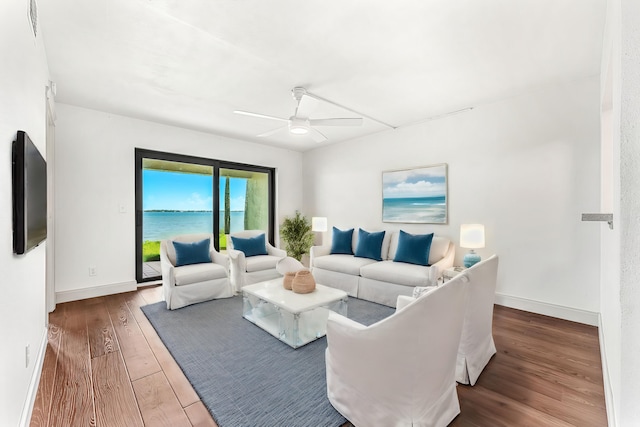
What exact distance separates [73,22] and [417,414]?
3.37 m

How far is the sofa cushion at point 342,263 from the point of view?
3.92m

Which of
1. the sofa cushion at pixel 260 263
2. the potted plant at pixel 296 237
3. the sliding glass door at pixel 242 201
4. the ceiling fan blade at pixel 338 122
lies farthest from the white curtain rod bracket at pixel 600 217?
the sliding glass door at pixel 242 201

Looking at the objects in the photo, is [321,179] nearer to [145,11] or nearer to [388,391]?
[145,11]

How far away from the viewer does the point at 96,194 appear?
389 centimetres

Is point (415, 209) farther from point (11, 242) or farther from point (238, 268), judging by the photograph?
point (11, 242)

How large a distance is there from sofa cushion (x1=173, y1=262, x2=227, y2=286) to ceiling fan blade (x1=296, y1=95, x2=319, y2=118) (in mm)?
2269

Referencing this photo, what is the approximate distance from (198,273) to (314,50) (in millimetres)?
2854

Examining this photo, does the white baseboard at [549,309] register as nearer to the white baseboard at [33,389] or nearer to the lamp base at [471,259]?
the lamp base at [471,259]

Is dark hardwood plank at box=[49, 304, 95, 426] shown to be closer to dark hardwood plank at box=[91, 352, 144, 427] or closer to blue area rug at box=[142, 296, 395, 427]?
dark hardwood plank at box=[91, 352, 144, 427]

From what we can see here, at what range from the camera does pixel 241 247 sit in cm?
440

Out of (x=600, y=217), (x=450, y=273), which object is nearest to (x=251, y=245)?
(x=450, y=273)

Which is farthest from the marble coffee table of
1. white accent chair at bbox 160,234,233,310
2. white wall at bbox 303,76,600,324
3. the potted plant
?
the potted plant

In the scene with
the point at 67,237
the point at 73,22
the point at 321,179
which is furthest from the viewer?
the point at 321,179

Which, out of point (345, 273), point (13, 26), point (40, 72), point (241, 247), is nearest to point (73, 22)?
point (40, 72)
